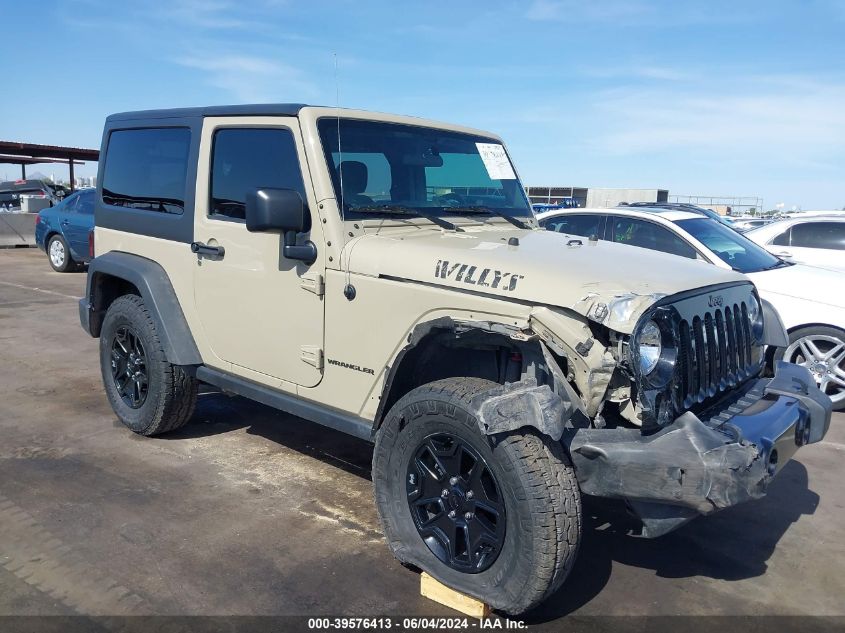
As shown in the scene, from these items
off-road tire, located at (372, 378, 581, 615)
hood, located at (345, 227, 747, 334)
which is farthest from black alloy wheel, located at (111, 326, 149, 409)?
off-road tire, located at (372, 378, 581, 615)

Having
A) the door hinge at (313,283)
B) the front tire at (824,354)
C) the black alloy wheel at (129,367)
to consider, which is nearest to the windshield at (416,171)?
the door hinge at (313,283)

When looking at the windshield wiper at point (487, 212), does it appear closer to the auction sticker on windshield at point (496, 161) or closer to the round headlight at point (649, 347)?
the auction sticker on windshield at point (496, 161)

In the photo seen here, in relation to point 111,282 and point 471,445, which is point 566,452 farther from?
point 111,282

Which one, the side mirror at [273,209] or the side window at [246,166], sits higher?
the side window at [246,166]

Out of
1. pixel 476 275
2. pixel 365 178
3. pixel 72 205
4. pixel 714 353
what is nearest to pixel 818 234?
pixel 714 353

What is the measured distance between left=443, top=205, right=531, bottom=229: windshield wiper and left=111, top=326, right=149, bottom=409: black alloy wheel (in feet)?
7.51

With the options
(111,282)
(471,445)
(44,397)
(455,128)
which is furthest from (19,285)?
(471,445)

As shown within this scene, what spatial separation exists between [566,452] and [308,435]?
282 centimetres

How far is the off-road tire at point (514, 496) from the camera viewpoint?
2.71 meters

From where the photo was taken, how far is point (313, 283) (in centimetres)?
362

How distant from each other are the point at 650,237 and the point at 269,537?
4.91 meters

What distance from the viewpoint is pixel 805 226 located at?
9.41 m

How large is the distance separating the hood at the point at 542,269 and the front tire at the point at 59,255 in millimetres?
12064

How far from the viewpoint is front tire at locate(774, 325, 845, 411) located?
19.9 ft
